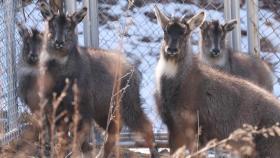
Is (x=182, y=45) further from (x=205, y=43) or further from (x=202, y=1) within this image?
(x=202, y=1)

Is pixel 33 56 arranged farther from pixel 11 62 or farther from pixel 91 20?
pixel 91 20

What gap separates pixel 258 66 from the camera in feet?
32.5

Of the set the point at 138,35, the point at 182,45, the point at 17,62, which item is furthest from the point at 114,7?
the point at 182,45

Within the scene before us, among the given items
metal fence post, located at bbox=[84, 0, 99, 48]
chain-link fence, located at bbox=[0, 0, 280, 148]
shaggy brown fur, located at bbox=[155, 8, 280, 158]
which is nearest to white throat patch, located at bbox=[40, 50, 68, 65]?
chain-link fence, located at bbox=[0, 0, 280, 148]

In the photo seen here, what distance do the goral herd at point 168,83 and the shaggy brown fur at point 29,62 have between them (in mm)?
11

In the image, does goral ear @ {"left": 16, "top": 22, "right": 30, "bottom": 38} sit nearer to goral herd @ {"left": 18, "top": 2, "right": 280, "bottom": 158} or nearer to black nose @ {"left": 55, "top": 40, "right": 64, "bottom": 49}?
goral herd @ {"left": 18, "top": 2, "right": 280, "bottom": 158}

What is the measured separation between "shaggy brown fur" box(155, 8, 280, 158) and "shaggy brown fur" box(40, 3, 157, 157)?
68 cm

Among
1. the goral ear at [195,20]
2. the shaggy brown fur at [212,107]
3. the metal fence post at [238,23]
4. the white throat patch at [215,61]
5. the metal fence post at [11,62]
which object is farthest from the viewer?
the white throat patch at [215,61]

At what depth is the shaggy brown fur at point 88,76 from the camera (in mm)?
8523

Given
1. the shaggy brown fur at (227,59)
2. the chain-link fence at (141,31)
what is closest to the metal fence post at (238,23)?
the chain-link fence at (141,31)

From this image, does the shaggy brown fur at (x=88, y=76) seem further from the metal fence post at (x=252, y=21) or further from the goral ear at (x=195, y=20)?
the metal fence post at (x=252, y=21)

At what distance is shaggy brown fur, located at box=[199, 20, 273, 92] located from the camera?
966 centimetres

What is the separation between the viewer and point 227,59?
32.4 feet

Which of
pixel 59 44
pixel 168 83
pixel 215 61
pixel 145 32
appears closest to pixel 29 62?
pixel 59 44
